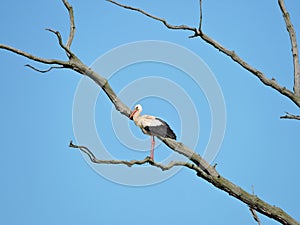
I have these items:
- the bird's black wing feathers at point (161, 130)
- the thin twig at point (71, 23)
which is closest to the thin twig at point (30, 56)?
the thin twig at point (71, 23)

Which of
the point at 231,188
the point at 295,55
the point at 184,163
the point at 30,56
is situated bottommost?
the point at 231,188

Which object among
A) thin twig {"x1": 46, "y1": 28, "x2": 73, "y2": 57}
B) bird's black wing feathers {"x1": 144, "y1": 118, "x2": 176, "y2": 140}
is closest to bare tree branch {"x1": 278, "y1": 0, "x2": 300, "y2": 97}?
thin twig {"x1": 46, "y1": 28, "x2": 73, "y2": 57}

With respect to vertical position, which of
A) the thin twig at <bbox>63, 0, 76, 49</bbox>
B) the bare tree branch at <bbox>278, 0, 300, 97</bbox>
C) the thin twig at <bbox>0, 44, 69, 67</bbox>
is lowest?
the bare tree branch at <bbox>278, 0, 300, 97</bbox>

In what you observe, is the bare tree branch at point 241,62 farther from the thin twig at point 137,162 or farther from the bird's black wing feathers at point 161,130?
the bird's black wing feathers at point 161,130

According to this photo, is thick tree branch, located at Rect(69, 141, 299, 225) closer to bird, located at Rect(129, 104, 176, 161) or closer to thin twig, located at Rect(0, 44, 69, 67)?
thin twig, located at Rect(0, 44, 69, 67)

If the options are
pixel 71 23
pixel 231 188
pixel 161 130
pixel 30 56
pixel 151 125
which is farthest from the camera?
pixel 151 125

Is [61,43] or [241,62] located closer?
[241,62]

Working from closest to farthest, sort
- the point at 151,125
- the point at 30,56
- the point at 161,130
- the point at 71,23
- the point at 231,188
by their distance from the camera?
the point at 231,188, the point at 30,56, the point at 71,23, the point at 161,130, the point at 151,125

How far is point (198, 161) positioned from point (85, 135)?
3.38 metres

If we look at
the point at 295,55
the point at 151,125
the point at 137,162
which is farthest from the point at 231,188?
the point at 151,125

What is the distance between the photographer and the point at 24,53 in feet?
20.8

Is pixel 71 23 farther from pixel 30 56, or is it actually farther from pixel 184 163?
pixel 184 163

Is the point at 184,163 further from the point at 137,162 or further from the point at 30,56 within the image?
the point at 30,56

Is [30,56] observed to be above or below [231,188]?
above
